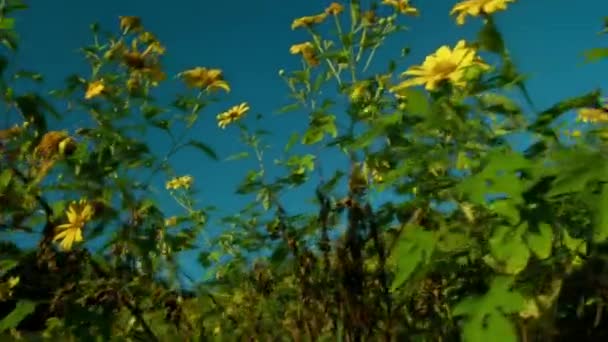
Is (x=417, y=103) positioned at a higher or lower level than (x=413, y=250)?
higher

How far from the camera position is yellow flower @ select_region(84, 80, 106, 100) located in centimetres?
328

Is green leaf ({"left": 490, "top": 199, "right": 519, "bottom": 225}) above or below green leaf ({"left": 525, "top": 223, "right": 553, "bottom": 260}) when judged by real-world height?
above

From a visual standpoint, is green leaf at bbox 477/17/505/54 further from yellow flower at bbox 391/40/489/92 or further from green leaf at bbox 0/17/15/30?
green leaf at bbox 0/17/15/30

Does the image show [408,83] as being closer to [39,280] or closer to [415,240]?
[415,240]

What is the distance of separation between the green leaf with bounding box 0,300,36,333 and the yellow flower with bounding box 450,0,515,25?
60.4 inches

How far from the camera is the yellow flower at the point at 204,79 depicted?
3.60 meters

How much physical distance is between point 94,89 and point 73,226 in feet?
2.71

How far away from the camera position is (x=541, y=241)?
189cm

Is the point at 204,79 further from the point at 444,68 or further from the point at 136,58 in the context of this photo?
the point at 444,68

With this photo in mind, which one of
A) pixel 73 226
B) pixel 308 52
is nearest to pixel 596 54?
pixel 73 226

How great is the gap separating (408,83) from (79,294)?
1.24 metres

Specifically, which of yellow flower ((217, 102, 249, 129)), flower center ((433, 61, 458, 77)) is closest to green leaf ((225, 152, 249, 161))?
yellow flower ((217, 102, 249, 129))

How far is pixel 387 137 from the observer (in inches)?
91.4

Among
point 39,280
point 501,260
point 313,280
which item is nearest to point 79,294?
point 39,280
